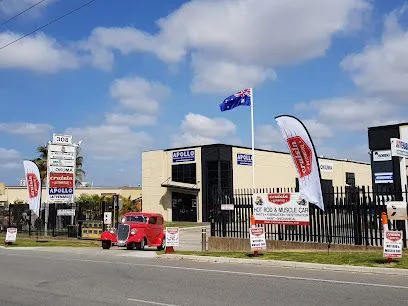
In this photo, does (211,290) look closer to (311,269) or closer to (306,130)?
(311,269)

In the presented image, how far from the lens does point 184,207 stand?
184 ft

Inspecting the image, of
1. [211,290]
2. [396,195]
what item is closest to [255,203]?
[396,195]

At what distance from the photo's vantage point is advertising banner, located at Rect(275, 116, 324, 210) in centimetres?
1903

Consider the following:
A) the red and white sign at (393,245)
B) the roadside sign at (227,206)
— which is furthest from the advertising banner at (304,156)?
the red and white sign at (393,245)

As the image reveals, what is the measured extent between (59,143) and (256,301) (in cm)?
2707

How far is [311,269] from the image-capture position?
14.8m

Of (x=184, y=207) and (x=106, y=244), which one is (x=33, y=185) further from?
(x=184, y=207)

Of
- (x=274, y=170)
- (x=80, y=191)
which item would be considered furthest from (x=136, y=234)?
(x=80, y=191)

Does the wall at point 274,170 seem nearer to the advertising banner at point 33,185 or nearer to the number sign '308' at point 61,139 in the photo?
the number sign '308' at point 61,139

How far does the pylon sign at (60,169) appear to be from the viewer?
111 ft

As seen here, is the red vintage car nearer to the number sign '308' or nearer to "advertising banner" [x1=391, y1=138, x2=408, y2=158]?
the number sign '308'

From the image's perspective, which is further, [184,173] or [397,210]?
[184,173]

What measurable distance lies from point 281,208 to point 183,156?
36053 millimetres

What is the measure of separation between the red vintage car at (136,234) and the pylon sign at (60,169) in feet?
33.0
